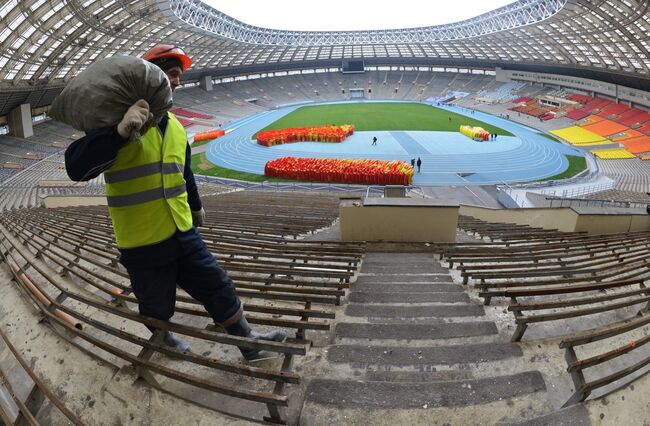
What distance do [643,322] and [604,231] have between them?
888 cm

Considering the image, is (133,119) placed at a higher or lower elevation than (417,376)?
higher

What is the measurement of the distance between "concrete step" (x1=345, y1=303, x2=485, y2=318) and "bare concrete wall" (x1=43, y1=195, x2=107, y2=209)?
17.1 m

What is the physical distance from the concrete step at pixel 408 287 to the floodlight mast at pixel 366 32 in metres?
31.0

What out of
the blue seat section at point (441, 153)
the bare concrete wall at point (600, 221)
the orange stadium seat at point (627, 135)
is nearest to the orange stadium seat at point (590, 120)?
the orange stadium seat at point (627, 135)

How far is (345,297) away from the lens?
475 centimetres

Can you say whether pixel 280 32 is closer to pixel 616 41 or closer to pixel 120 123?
pixel 616 41

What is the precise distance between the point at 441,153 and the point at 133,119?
33.6 meters

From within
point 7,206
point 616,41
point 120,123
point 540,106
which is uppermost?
point 616,41

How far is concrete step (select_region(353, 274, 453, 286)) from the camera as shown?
5586 mm

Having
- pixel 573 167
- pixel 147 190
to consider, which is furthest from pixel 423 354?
pixel 573 167

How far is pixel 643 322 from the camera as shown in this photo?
2.92 metres

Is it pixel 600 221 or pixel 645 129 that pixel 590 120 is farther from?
pixel 600 221

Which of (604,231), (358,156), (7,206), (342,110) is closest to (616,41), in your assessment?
(358,156)

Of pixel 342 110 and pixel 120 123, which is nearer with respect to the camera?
pixel 120 123
